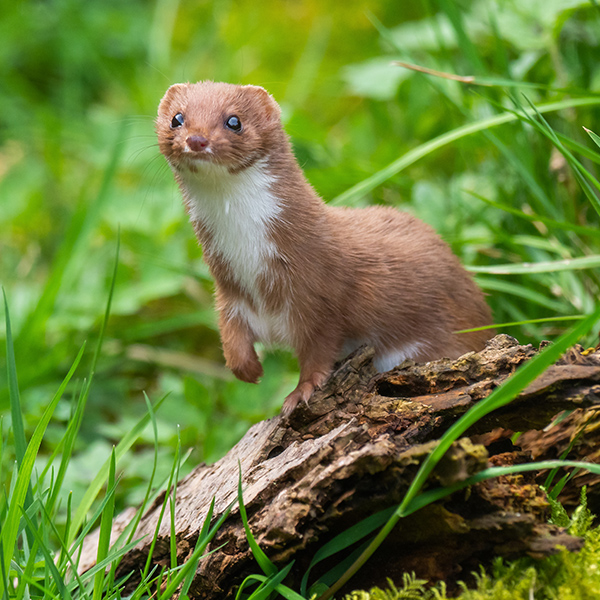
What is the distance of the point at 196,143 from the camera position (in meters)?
2.56

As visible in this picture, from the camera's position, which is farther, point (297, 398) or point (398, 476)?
point (297, 398)

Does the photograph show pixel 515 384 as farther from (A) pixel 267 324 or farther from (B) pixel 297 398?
(A) pixel 267 324

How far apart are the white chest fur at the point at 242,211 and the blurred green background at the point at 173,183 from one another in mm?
488

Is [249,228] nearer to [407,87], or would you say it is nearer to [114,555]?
[114,555]

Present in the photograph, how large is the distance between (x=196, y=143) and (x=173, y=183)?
7.60ft

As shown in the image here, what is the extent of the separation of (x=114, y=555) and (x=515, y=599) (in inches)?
45.0

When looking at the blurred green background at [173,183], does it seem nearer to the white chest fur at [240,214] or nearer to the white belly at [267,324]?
the white chest fur at [240,214]

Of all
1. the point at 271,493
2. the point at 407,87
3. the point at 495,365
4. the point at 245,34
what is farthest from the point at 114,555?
the point at 245,34

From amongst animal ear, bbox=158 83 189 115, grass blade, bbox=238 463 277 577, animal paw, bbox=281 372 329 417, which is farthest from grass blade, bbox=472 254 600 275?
grass blade, bbox=238 463 277 577

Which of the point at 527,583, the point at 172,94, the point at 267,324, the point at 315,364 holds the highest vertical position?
the point at 172,94

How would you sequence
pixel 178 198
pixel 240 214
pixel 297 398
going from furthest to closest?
pixel 178 198 < pixel 240 214 < pixel 297 398

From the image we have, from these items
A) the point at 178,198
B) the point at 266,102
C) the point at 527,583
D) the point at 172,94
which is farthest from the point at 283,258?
the point at 178,198

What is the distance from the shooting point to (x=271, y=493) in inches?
89.0

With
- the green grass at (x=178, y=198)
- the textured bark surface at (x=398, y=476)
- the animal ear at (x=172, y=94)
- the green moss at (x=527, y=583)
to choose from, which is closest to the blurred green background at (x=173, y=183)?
the green grass at (x=178, y=198)
